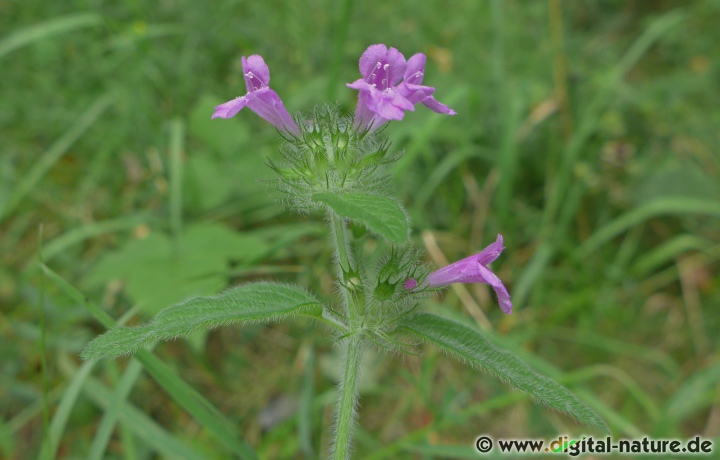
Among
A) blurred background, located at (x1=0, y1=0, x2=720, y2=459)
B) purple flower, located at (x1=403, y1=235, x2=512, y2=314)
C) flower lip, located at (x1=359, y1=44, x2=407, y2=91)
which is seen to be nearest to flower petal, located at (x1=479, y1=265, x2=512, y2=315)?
purple flower, located at (x1=403, y1=235, x2=512, y2=314)

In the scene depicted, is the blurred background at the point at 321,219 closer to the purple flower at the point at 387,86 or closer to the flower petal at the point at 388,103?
the purple flower at the point at 387,86

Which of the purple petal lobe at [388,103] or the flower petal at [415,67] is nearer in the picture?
the purple petal lobe at [388,103]

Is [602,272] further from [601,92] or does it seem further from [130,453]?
[130,453]

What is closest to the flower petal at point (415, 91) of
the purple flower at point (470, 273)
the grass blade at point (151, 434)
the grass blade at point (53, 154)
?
the purple flower at point (470, 273)

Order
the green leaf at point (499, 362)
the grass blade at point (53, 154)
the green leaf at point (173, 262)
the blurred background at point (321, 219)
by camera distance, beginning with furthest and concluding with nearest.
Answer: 1. the grass blade at point (53, 154)
2. the blurred background at point (321, 219)
3. the green leaf at point (173, 262)
4. the green leaf at point (499, 362)

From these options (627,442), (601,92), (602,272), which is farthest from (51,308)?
(601,92)

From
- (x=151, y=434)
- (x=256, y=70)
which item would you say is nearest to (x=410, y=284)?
(x=256, y=70)

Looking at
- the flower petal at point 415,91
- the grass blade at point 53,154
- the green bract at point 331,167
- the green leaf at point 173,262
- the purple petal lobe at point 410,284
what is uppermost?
the grass blade at point 53,154

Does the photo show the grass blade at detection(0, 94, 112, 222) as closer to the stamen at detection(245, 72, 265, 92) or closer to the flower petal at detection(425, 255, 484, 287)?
the stamen at detection(245, 72, 265, 92)

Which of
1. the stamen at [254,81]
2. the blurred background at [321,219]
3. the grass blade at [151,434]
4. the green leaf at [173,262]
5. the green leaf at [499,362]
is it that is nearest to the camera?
the green leaf at [499,362]
